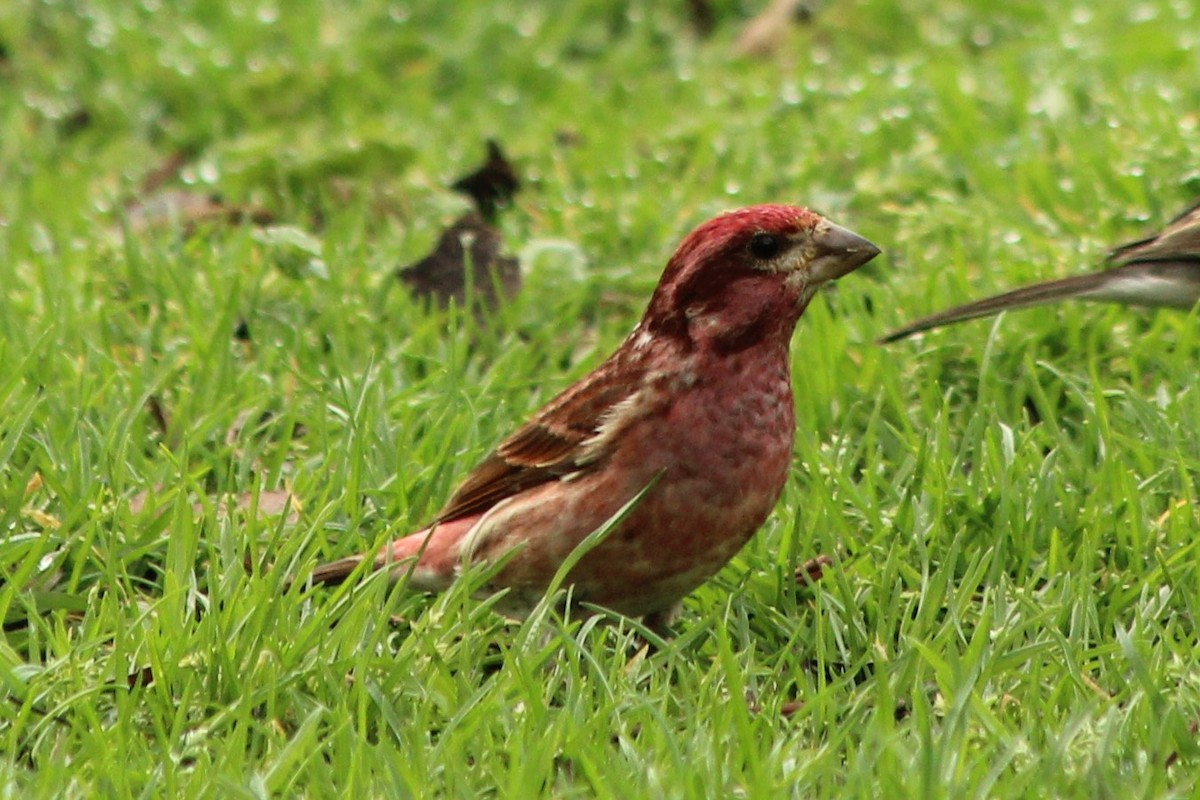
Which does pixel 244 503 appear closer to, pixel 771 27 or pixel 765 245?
pixel 765 245

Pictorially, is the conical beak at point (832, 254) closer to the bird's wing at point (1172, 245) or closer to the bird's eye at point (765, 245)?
the bird's eye at point (765, 245)

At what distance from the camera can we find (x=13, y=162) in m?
8.41

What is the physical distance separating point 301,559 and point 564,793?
1294 millimetres

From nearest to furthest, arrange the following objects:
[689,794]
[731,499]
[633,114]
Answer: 1. [689,794]
2. [731,499]
3. [633,114]

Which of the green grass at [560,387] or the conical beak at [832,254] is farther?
the conical beak at [832,254]

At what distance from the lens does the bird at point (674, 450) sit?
4352mm

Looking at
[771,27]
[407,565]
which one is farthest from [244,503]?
[771,27]

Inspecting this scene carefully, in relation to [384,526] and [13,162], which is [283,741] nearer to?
[384,526]

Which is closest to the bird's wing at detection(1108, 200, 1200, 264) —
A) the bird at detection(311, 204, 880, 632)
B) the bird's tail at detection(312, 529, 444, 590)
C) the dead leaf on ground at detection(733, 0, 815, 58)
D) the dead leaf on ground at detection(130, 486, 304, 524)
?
the bird at detection(311, 204, 880, 632)

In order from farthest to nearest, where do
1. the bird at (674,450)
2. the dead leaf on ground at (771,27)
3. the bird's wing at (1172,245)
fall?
the dead leaf on ground at (771,27), the bird's wing at (1172,245), the bird at (674,450)

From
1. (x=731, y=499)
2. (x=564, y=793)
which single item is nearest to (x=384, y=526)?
(x=731, y=499)

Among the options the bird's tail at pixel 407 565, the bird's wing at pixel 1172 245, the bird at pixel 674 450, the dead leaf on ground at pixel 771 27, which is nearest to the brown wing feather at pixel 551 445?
the bird at pixel 674 450

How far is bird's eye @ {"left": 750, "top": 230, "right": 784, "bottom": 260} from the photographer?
4461mm

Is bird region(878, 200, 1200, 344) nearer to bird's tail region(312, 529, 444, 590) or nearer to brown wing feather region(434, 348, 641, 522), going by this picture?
brown wing feather region(434, 348, 641, 522)
